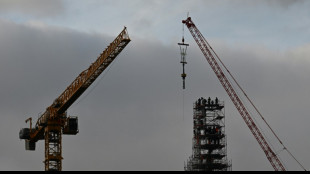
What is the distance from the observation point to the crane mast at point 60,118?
172 m

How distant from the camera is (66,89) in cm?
17738

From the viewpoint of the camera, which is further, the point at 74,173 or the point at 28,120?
the point at 28,120

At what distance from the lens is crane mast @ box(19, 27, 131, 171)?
171500 mm

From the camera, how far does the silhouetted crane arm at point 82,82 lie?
548ft

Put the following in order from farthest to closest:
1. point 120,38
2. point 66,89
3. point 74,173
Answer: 1. point 66,89
2. point 120,38
3. point 74,173

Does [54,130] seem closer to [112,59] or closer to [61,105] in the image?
[61,105]

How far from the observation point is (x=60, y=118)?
18175 cm

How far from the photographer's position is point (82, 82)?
173875 millimetres

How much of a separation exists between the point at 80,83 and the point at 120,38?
1772cm

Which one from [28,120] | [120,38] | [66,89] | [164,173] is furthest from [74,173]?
[28,120]

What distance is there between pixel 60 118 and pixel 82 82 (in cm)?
1418

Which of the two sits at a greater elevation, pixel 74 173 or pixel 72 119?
pixel 72 119

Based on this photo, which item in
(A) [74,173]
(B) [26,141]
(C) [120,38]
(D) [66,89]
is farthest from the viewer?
(B) [26,141]

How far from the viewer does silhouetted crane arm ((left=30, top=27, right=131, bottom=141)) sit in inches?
6575
